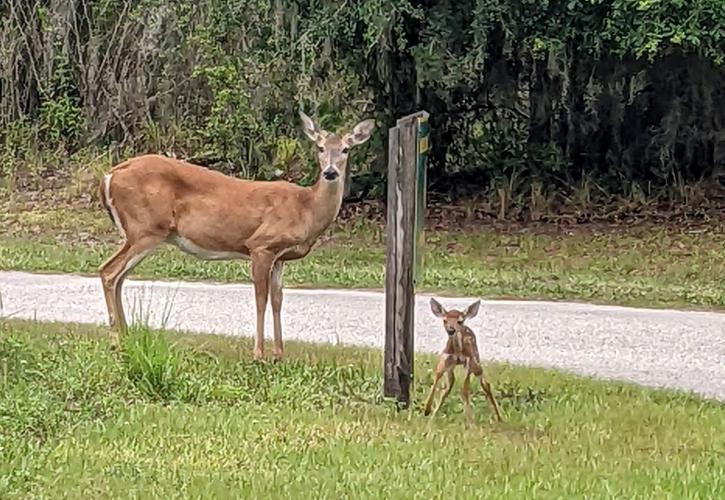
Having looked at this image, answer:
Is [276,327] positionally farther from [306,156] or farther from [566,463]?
[306,156]

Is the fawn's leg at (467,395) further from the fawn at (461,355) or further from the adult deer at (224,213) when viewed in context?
the adult deer at (224,213)

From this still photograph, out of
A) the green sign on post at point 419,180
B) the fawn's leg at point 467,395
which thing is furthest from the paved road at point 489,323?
the green sign on post at point 419,180

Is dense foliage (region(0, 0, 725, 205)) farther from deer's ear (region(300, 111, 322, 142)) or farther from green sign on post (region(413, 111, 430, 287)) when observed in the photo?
green sign on post (region(413, 111, 430, 287))

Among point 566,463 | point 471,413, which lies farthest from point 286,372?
point 566,463

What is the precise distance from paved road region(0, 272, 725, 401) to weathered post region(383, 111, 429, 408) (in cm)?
192

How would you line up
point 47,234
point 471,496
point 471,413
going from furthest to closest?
point 47,234 → point 471,413 → point 471,496

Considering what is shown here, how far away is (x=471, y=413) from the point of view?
8.00 meters

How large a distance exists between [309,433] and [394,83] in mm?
10767

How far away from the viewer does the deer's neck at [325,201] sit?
990 cm

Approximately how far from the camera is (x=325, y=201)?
32.5 feet

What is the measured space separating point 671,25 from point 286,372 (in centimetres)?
824

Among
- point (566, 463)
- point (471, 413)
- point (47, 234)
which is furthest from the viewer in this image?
point (47, 234)

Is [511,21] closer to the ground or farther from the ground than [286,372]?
farther from the ground

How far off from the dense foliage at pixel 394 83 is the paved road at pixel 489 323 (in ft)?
13.4
